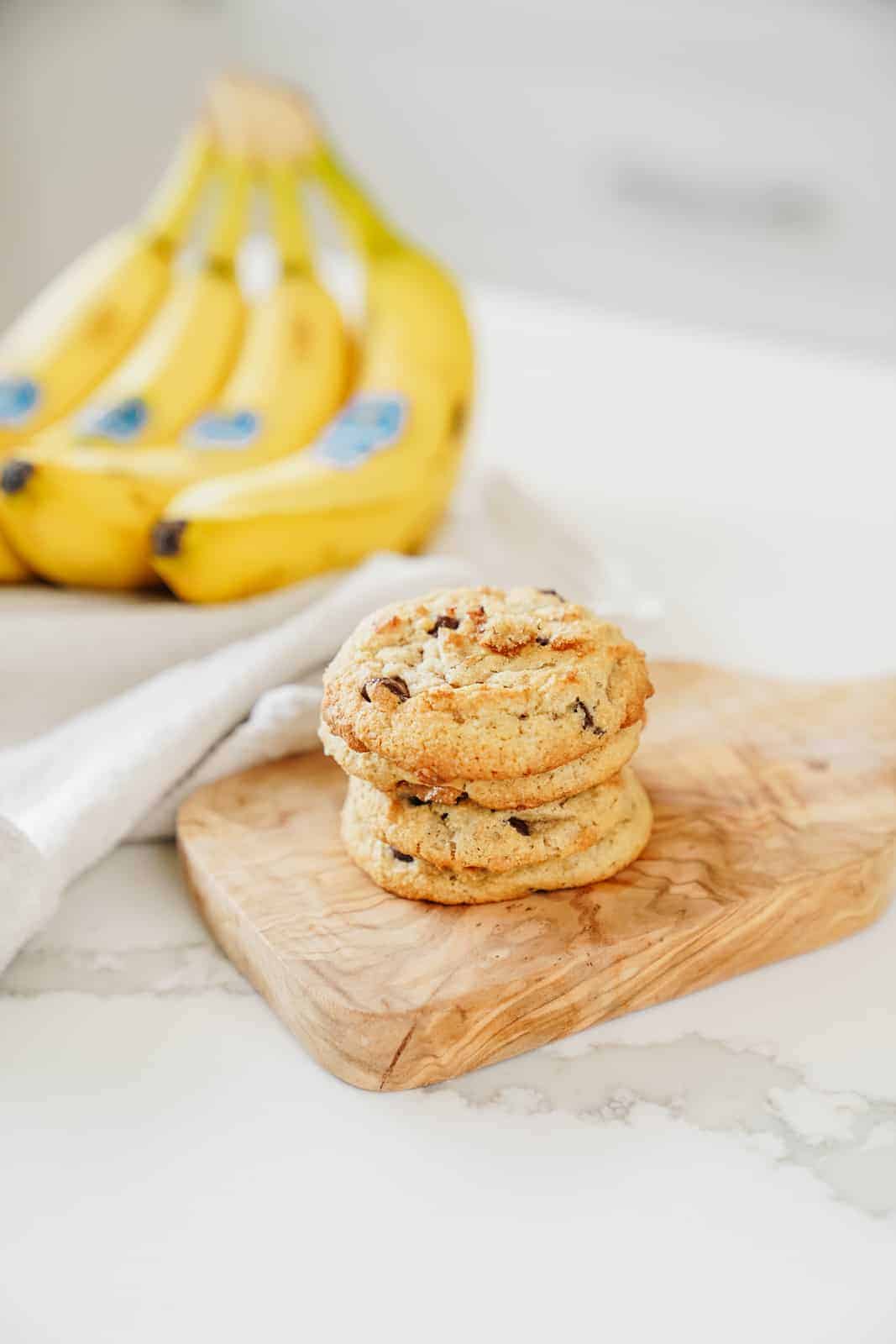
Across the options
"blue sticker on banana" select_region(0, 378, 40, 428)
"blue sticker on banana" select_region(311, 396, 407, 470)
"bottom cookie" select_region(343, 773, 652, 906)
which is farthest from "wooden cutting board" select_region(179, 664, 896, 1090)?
"blue sticker on banana" select_region(0, 378, 40, 428)

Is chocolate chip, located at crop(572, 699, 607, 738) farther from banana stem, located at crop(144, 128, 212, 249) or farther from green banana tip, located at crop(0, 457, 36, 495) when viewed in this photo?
banana stem, located at crop(144, 128, 212, 249)

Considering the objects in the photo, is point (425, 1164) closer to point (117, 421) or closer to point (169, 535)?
point (169, 535)

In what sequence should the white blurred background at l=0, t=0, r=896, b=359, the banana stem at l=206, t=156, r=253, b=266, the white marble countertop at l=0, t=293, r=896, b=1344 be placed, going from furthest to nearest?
the white blurred background at l=0, t=0, r=896, b=359 < the banana stem at l=206, t=156, r=253, b=266 < the white marble countertop at l=0, t=293, r=896, b=1344

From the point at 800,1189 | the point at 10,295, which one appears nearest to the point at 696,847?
the point at 800,1189

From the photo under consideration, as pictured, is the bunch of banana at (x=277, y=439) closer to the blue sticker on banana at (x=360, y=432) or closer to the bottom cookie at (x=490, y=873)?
the blue sticker on banana at (x=360, y=432)

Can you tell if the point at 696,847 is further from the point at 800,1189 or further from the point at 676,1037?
the point at 800,1189

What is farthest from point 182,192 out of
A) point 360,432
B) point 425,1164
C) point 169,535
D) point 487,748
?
point 425,1164
